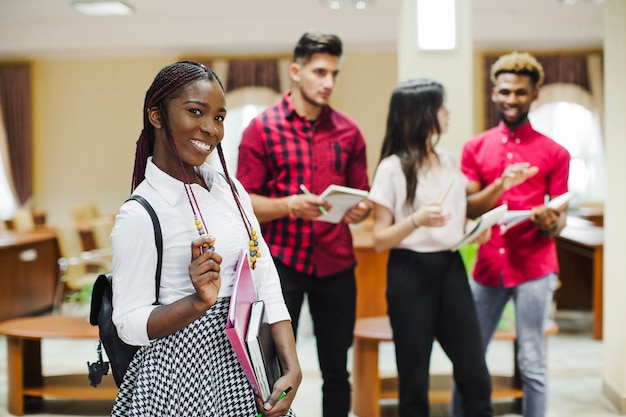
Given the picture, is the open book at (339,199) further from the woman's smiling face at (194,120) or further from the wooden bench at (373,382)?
the wooden bench at (373,382)

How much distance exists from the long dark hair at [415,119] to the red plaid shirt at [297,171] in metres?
0.23

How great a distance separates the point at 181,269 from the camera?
4.60 feet

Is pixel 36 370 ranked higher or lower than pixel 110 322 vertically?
lower

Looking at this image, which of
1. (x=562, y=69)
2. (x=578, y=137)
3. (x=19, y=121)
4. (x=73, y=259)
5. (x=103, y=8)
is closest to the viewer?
(x=73, y=259)

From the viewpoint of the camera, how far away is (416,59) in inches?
176

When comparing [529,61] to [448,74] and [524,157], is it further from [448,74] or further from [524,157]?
[448,74]

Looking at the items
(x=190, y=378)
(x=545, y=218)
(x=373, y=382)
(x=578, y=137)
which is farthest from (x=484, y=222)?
(x=578, y=137)

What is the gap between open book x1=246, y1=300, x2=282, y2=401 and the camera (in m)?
1.38

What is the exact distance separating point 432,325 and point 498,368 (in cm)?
267

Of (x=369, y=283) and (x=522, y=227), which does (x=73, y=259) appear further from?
(x=522, y=227)

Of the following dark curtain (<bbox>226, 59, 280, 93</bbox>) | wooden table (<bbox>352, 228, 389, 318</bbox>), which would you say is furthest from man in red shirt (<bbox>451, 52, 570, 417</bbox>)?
dark curtain (<bbox>226, 59, 280, 93</bbox>)

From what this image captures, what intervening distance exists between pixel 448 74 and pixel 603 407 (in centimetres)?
211

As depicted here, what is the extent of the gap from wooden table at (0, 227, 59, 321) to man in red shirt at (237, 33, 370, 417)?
445 centimetres

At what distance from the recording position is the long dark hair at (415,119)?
2.59 metres
